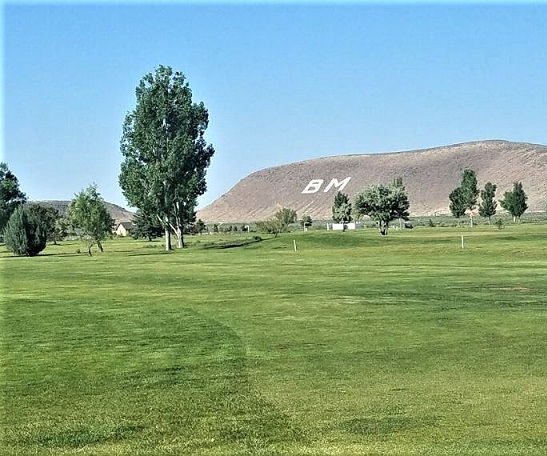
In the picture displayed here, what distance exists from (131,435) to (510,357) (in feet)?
26.4

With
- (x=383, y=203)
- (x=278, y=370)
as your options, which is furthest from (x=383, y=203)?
(x=278, y=370)

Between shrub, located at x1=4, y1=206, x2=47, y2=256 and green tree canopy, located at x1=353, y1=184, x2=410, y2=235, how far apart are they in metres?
43.3

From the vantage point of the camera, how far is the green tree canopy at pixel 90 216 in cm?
8962

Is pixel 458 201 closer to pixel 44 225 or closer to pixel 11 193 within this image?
pixel 11 193

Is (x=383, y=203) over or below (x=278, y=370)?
over

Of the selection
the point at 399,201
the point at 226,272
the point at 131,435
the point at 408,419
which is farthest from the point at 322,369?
the point at 399,201

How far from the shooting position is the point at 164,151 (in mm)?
85000

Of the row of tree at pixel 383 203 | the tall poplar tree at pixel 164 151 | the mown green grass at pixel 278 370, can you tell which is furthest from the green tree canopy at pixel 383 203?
the mown green grass at pixel 278 370

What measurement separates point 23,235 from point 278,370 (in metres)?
73.5

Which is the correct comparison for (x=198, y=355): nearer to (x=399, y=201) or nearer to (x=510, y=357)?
(x=510, y=357)

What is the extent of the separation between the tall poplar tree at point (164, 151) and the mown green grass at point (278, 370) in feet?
169

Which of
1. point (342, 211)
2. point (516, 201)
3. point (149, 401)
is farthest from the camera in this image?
point (342, 211)

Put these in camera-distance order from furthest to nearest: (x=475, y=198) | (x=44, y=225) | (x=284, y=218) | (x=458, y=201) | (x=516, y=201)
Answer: (x=458, y=201) < (x=475, y=198) < (x=516, y=201) < (x=284, y=218) < (x=44, y=225)

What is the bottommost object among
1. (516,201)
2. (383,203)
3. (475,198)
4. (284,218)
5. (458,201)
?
(284,218)
